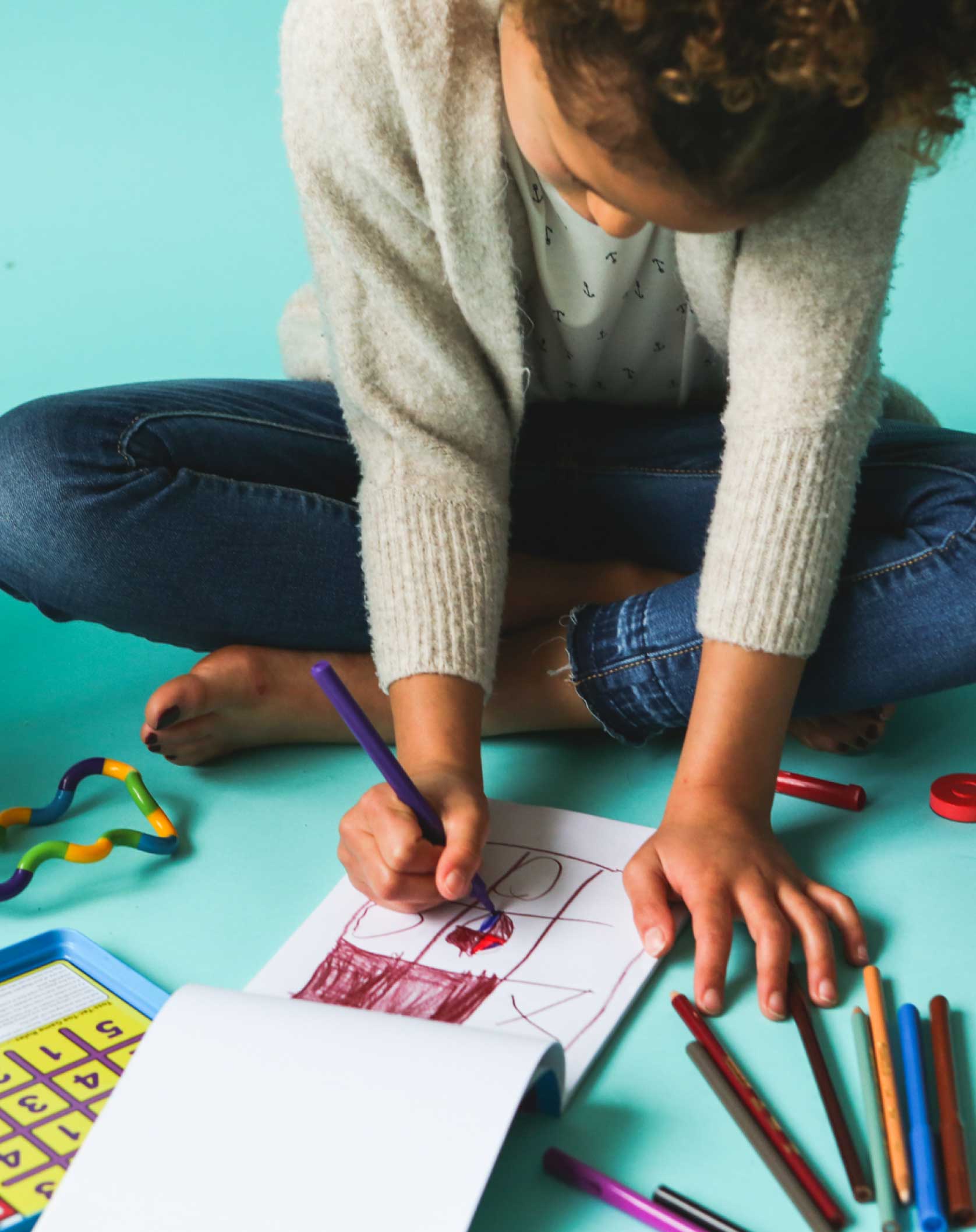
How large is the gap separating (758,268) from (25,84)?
1568mm

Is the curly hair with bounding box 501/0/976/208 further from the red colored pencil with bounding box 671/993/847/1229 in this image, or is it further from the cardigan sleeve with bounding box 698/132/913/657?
the red colored pencil with bounding box 671/993/847/1229

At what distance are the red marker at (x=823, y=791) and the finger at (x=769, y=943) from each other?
16cm

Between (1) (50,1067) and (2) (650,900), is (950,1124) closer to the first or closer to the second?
(2) (650,900)

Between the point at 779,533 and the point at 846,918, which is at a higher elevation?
the point at 779,533

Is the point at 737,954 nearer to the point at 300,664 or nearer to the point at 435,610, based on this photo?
the point at 435,610

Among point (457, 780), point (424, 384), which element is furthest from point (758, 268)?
point (457, 780)

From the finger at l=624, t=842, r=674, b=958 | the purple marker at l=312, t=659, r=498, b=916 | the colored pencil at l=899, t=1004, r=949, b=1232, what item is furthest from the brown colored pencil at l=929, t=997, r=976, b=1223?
the purple marker at l=312, t=659, r=498, b=916

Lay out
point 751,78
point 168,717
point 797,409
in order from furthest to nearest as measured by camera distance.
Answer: point 168,717 → point 797,409 → point 751,78

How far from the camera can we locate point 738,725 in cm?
73

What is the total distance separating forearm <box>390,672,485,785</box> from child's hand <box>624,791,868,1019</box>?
12cm

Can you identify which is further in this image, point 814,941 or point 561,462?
point 561,462

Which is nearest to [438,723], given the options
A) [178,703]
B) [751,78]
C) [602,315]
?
[178,703]

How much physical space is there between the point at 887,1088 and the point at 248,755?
518mm

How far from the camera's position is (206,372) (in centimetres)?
167
